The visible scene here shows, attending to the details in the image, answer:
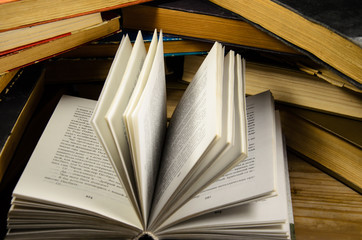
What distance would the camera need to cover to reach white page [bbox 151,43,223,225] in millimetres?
516

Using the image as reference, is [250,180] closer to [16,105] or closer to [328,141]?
[328,141]

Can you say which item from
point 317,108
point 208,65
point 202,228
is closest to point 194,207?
point 202,228

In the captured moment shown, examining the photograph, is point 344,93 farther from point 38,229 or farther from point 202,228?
point 38,229

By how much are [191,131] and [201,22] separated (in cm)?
28

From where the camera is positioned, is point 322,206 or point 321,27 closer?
point 321,27

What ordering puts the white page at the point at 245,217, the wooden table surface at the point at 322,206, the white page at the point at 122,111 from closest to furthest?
1. the white page at the point at 122,111
2. the white page at the point at 245,217
3. the wooden table surface at the point at 322,206

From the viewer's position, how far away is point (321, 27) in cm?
62

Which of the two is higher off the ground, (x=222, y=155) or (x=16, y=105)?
(x=16, y=105)

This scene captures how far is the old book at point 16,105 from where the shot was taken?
0.64 metres

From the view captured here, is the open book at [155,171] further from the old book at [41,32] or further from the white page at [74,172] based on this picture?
the old book at [41,32]

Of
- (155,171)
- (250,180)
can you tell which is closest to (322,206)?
(250,180)

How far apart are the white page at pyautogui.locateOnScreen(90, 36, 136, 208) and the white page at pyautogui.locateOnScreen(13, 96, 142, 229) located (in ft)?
0.21

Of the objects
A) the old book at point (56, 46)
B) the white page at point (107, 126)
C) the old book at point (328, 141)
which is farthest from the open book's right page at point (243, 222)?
the old book at point (56, 46)

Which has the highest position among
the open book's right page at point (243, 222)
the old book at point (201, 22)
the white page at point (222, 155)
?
the old book at point (201, 22)
